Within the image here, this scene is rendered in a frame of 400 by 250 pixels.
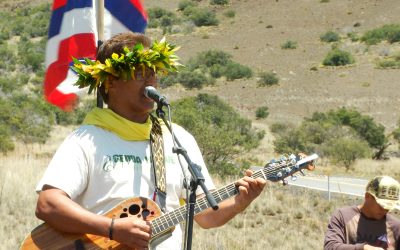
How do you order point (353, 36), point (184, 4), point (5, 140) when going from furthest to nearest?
1. point (184, 4)
2. point (353, 36)
3. point (5, 140)

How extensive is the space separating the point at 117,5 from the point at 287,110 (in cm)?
4113

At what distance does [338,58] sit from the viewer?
55.6 metres

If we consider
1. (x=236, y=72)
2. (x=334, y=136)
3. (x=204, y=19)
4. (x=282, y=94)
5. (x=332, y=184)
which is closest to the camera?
(x=332, y=184)

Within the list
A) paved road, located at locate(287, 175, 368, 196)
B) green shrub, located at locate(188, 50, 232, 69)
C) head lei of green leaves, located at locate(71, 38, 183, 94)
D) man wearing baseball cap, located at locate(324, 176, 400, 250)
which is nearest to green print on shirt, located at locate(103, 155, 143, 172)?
head lei of green leaves, located at locate(71, 38, 183, 94)

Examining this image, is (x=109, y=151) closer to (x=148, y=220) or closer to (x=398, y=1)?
(x=148, y=220)

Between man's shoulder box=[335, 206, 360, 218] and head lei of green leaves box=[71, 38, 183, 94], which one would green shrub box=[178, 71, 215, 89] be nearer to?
man's shoulder box=[335, 206, 360, 218]

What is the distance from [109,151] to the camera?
12.1 ft

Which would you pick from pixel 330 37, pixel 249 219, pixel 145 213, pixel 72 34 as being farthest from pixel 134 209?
pixel 330 37

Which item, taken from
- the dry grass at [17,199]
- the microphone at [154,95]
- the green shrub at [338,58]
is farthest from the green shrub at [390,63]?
the microphone at [154,95]

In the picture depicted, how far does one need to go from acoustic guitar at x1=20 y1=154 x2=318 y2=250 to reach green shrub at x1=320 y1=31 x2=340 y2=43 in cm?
6019

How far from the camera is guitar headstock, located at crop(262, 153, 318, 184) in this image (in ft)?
12.5

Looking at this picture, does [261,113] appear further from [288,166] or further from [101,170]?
[101,170]

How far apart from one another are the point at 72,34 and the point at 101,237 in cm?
Result: 384

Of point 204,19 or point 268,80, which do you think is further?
point 204,19
